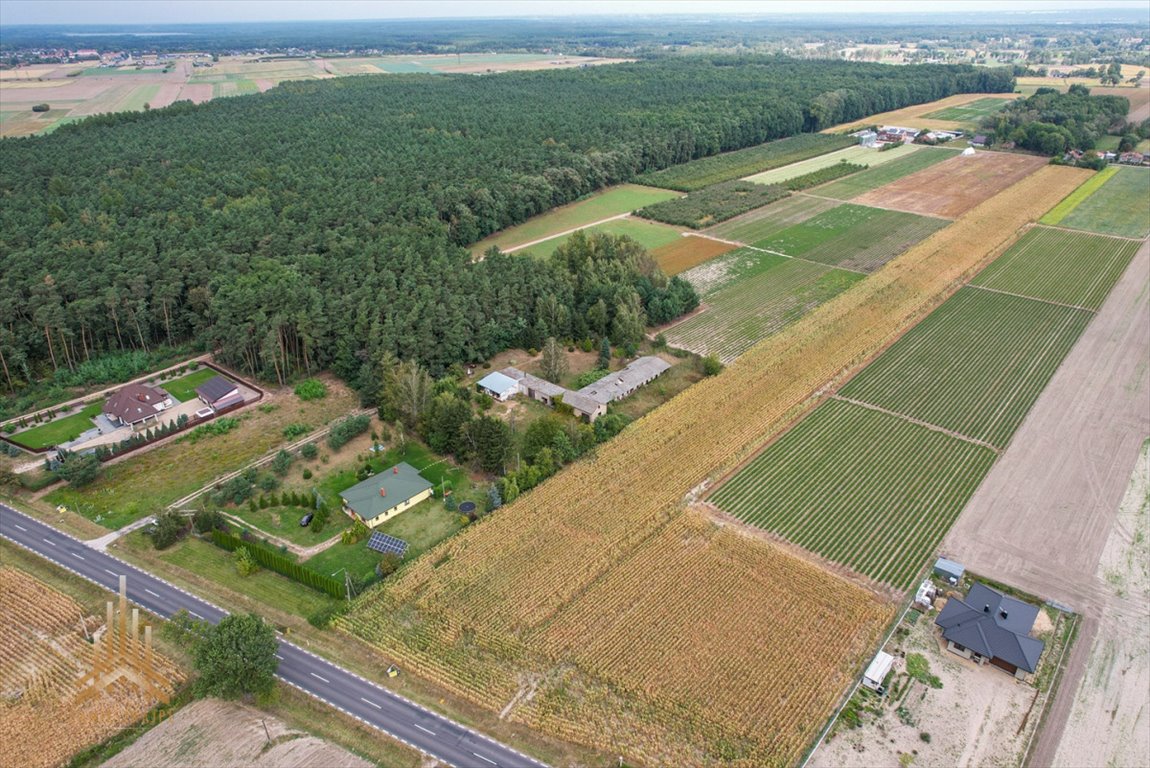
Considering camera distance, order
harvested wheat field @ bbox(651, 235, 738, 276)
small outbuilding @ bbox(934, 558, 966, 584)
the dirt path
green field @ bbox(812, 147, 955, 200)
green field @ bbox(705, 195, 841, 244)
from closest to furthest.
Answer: small outbuilding @ bbox(934, 558, 966, 584)
harvested wheat field @ bbox(651, 235, 738, 276)
the dirt path
green field @ bbox(705, 195, 841, 244)
green field @ bbox(812, 147, 955, 200)

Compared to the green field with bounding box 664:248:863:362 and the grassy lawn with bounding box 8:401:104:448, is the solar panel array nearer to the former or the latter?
the grassy lawn with bounding box 8:401:104:448

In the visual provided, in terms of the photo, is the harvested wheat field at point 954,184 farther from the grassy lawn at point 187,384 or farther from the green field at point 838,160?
the grassy lawn at point 187,384

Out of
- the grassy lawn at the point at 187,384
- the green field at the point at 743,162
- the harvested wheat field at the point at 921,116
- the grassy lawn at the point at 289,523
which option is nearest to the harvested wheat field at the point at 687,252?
the green field at the point at 743,162

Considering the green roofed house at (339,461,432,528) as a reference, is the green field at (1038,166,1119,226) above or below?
above

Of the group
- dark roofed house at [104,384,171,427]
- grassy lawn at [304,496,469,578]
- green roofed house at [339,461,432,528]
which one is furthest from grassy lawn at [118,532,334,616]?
dark roofed house at [104,384,171,427]

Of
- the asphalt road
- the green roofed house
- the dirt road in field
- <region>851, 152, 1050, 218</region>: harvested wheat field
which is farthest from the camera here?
<region>851, 152, 1050, 218</region>: harvested wheat field

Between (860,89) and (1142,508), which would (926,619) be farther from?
(860,89)
